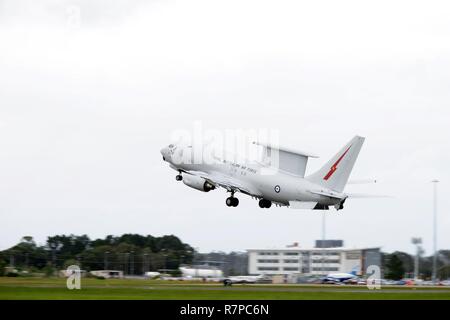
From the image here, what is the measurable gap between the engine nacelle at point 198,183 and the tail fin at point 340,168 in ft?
49.5

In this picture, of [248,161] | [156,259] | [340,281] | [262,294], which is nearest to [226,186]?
[248,161]

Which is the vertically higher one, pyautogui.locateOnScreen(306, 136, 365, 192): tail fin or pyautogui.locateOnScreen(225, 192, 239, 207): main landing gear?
pyautogui.locateOnScreen(306, 136, 365, 192): tail fin

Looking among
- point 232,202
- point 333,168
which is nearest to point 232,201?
point 232,202

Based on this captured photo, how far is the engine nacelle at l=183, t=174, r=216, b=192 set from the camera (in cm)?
10800

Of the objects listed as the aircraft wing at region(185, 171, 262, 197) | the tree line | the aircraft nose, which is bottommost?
the tree line

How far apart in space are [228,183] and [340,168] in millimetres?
15698

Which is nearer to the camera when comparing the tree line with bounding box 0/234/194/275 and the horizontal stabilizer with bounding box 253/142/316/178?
the horizontal stabilizer with bounding box 253/142/316/178

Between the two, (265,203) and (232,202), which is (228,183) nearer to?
(232,202)

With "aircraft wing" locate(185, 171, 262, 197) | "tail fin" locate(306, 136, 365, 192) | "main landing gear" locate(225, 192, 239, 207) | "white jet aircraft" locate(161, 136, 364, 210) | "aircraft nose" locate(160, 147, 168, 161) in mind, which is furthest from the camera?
"aircraft nose" locate(160, 147, 168, 161)

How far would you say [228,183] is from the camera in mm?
106750

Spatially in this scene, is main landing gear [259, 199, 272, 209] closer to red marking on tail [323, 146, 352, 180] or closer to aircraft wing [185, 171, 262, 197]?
aircraft wing [185, 171, 262, 197]

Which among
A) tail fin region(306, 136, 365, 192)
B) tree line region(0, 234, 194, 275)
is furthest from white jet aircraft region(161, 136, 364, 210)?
tree line region(0, 234, 194, 275)
